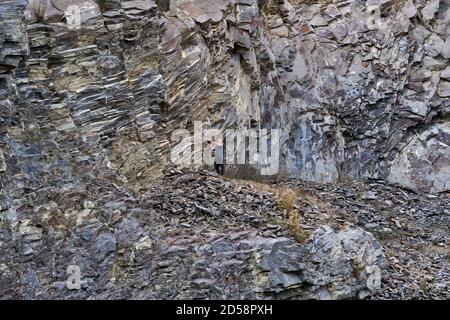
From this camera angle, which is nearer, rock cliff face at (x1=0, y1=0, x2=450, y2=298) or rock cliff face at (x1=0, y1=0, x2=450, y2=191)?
rock cliff face at (x1=0, y1=0, x2=450, y2=298)

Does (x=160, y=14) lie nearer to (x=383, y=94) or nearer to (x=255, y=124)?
(x=255, y=124)

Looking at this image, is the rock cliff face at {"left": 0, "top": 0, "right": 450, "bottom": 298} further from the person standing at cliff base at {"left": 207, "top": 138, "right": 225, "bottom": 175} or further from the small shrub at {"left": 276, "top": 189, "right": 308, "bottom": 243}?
the person standing at cliff base at {"left": 207, "top": 138, "right": 225, "bottom": 175}

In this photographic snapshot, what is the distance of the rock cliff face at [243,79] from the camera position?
11352mm

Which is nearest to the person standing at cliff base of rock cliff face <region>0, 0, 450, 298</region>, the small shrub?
rock cliff face <region>0, 0, 450, 298</region>

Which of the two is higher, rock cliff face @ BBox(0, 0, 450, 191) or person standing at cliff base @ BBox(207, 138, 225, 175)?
rock cliff face @ BBox(0, 0, 450, 191)

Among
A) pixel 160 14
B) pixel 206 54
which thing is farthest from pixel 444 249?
pixel 160 14

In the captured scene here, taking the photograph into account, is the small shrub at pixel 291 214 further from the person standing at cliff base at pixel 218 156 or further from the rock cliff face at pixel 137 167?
the person standing at cliff base at pixel 218 156

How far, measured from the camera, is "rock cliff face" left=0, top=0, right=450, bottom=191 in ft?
37.2

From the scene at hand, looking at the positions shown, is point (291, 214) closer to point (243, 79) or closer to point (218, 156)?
point (218, 156)

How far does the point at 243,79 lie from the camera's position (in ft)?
51.4

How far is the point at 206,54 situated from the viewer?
14070 millimetres

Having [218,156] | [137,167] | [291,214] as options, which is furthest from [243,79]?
[291,214]

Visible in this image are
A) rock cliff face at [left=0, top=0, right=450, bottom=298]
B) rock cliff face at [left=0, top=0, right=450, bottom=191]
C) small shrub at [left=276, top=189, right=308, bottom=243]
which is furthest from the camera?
small shrub at [left=276, top=189, right=308, bottom=243]

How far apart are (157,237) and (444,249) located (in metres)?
6.67
